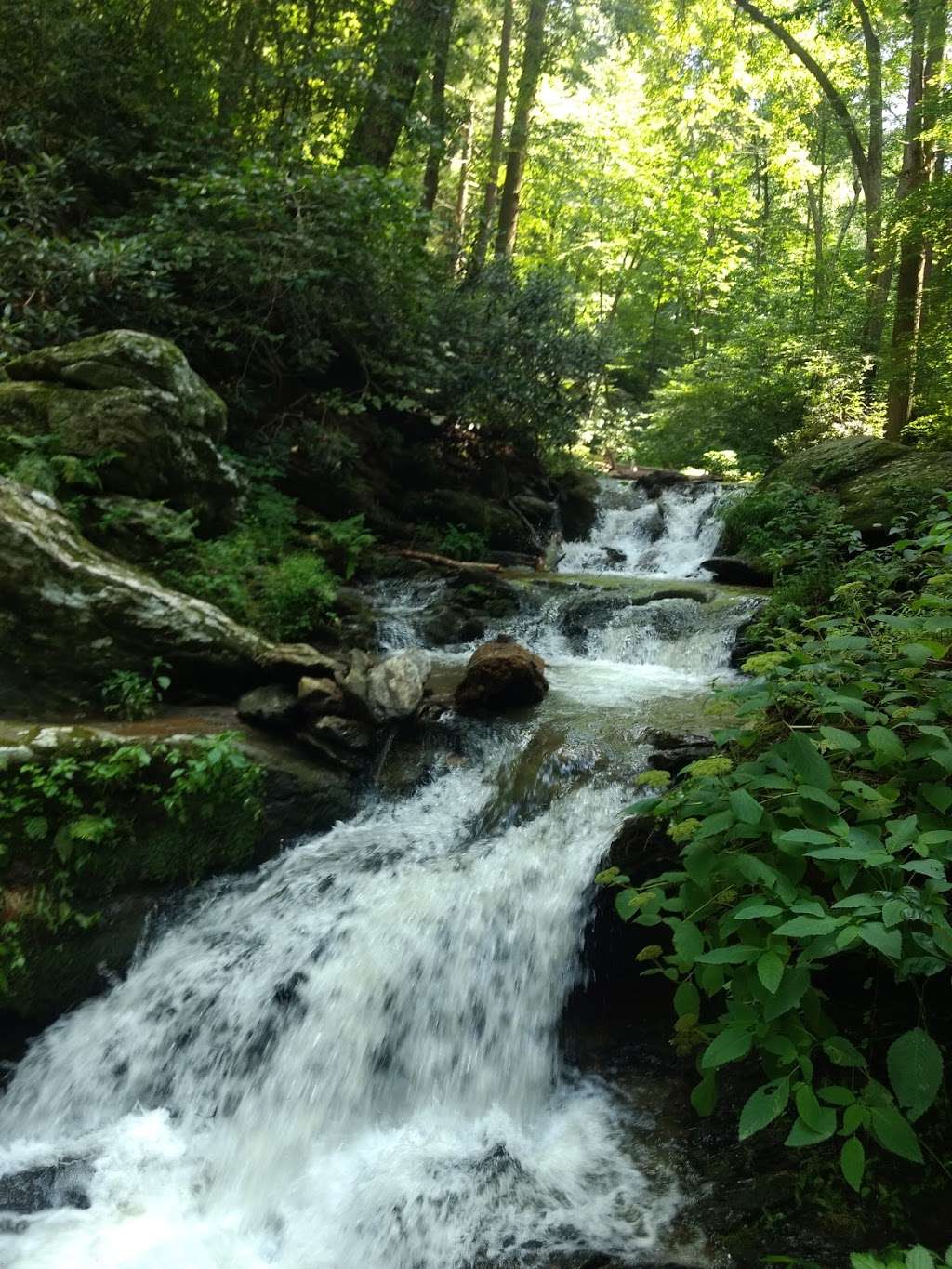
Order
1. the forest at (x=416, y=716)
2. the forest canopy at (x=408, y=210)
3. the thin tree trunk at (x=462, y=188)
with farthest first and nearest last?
the thin tree trunk at (x=462, y=188) → the forest canopy at (x=408, y=210) → the forest at (x=416, y=716)

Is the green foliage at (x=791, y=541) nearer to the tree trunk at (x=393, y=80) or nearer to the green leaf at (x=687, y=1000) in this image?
the green leaf at (x=687, y=1000)

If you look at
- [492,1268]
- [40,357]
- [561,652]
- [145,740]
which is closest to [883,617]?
[492,1268]

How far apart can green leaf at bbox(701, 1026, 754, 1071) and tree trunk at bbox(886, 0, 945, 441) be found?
35.8ft

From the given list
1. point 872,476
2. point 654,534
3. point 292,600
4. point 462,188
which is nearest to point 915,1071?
point 292,600

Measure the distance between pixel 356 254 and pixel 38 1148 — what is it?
9.51 m

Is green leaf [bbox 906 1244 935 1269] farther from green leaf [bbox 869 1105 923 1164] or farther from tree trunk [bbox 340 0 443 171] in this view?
tree trunk [bbox 340 0 443 171]

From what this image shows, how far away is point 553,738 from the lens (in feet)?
19.6

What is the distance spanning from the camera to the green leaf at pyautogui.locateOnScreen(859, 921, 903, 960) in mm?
1871

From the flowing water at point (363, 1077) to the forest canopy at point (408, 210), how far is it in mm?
6652

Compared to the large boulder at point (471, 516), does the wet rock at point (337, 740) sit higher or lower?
lower

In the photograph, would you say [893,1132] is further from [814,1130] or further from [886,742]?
[886,742]

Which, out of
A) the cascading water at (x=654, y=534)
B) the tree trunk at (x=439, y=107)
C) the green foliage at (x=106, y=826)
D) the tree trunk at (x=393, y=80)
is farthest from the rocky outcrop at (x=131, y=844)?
the tree trunk at (x=393, y=80)

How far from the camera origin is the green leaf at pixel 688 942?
2.31 m

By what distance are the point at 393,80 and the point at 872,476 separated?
29.2ft
